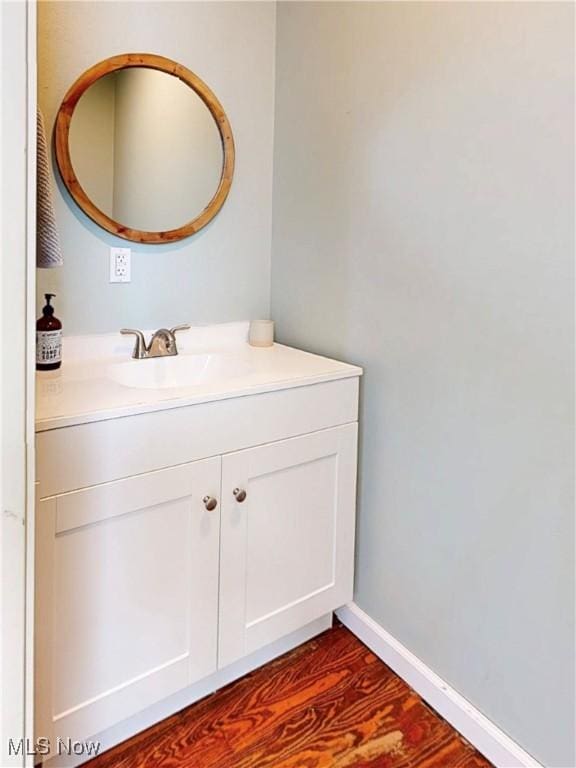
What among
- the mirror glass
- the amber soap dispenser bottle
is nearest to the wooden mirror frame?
the mirror glass

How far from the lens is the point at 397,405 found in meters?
1.65

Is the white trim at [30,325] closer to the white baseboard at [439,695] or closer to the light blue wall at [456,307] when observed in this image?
the light blue wall at [456,307]

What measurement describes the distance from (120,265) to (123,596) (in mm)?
972

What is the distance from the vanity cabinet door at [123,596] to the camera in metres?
1.23

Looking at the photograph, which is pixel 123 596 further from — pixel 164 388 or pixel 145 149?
pixel 145 149

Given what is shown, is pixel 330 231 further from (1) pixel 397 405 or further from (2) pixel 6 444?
(2) pixel 6 444

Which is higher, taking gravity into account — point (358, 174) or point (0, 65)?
point (358, 174)

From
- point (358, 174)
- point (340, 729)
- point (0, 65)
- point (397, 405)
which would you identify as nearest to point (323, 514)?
point (397, 405)

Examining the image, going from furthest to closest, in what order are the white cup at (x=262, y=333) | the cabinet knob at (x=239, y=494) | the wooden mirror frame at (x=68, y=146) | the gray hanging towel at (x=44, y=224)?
the white cup at (x=262, y=333), the wooden mirror frame at (x=68, y=146), the cabinet knob at (x=239, y=494), the gray hanging towel at (x=44, y=224)

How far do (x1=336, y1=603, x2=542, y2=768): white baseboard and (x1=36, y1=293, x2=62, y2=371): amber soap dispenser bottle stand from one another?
A: 3.92 feet

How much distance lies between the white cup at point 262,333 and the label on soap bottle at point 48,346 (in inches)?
26.8

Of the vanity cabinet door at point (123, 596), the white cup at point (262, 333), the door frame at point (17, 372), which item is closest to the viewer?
the door frame at point (17, 372)

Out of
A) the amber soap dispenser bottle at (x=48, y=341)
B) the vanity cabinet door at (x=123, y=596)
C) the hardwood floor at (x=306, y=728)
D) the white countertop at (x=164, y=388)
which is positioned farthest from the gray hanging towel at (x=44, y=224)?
the hardwood floor at (x=306, y=728)

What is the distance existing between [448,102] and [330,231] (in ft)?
1.76
